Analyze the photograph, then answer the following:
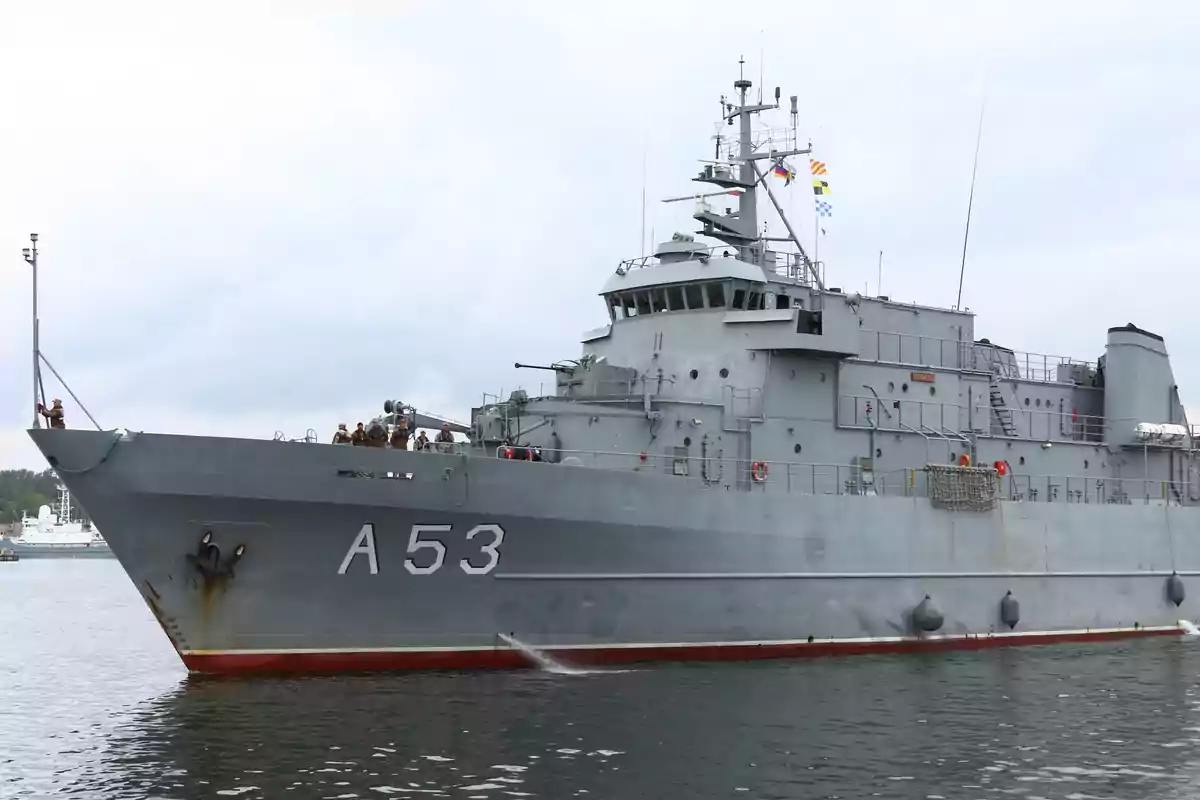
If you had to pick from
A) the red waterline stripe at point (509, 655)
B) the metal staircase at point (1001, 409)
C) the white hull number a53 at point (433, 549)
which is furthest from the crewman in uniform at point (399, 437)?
the metal staircase at point (1001, 409)

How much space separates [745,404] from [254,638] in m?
8.17

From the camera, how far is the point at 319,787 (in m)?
10.9

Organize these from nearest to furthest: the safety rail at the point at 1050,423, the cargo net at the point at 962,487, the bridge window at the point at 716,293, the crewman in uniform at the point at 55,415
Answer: the crewman in uniform at the point at 55,415 → the bridge window at the point at 716,293 → the cargo net at the point at 962,487 → the safety rail at the point at 1050,423

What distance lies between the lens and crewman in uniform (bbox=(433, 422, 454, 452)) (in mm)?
17688

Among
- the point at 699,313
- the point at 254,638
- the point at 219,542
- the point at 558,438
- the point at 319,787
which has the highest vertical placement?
the point at 699,313

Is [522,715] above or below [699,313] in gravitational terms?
below

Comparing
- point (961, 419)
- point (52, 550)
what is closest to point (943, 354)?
point (961, 419)

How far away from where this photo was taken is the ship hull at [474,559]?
15578 mm

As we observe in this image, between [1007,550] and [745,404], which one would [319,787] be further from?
[1007,550]

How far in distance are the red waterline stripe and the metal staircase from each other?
4.24 meters

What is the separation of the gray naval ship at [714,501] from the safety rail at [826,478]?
0.05 meters

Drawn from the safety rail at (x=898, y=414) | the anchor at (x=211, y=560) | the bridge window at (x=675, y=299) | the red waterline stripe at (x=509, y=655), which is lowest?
the red waterline stripe at (x=509, y=655)

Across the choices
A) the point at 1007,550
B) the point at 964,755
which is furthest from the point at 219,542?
the point at 1007,550

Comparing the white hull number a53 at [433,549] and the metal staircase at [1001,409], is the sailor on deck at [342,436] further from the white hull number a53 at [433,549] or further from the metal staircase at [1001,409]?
the metal staircase at [1001,409]
